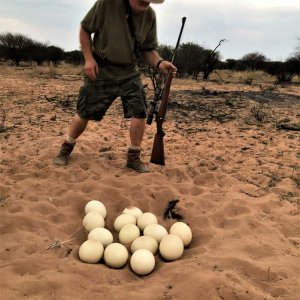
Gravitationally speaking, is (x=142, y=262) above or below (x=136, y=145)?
below

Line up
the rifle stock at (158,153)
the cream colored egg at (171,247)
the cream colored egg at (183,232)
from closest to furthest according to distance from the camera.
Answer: the cream colored egg at (171,247)
the cream colored egg at (183,232)
the rifle stock at (158,153)

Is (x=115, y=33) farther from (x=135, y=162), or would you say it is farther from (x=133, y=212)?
(x=133, y=212)

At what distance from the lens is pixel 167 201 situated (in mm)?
4102

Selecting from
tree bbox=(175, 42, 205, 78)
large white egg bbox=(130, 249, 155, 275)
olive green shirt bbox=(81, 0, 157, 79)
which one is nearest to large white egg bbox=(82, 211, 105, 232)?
large white egg bbox=(130, 249, 155, 275)

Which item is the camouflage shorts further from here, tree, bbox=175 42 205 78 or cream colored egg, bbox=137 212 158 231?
tree, bbox=175 42 205 78

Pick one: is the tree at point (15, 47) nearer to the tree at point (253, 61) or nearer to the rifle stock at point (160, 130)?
the tree at point (253, 61)

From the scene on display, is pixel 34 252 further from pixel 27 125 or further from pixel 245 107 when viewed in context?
pixel 245 107

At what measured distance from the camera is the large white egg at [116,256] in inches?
117

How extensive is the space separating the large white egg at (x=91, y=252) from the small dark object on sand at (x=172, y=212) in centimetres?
97

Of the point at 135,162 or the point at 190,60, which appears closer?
the point at 135,162

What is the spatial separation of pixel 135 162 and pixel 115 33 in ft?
5.06

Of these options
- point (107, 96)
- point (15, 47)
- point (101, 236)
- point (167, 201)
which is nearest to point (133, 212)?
point (101, 236)

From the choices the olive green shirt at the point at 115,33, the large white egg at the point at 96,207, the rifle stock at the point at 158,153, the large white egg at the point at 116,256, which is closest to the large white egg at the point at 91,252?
the large white egg at the point at 116,256

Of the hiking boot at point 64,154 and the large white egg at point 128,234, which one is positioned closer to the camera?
the large white egg at point 128,234
